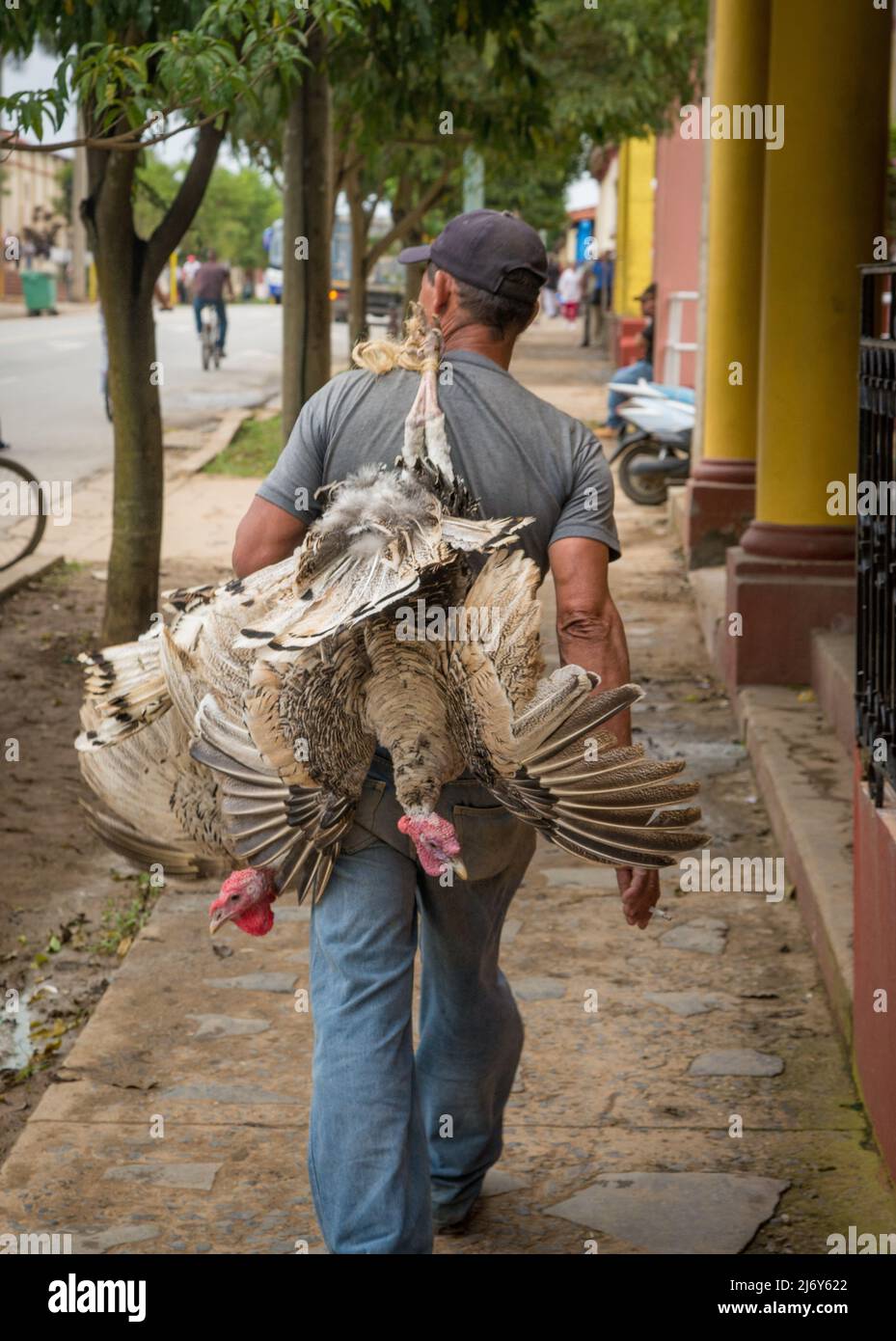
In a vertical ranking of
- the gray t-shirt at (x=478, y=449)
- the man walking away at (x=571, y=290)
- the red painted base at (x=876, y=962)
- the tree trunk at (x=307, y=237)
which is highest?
the man walking away at (x=571, y=290)

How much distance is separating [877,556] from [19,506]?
8460mm

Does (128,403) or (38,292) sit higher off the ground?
(38,292)

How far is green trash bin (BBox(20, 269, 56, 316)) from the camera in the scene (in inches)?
1810

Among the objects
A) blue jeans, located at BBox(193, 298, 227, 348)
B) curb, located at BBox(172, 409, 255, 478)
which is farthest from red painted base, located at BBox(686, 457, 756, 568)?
blue jeans, located at BBox(193, 298, 227, 348)

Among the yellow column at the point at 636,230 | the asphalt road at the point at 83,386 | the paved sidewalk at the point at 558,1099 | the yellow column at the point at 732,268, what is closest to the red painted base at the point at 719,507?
the yellow column at the point at 732,268

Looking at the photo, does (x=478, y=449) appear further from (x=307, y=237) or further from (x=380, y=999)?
(x=307, y=237)

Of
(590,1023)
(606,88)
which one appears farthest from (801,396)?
(606,88)

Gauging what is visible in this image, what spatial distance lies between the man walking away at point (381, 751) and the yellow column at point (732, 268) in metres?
7.63

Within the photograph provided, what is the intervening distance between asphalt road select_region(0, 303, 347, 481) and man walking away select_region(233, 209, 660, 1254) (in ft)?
42.1

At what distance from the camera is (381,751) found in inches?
115

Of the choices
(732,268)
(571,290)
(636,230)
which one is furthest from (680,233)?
(571,290)

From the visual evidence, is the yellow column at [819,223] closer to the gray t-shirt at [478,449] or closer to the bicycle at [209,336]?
the gray t-shirt at [478,449]

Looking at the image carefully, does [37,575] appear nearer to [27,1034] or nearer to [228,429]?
[27,1034]

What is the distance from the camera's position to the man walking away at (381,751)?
286 cm
